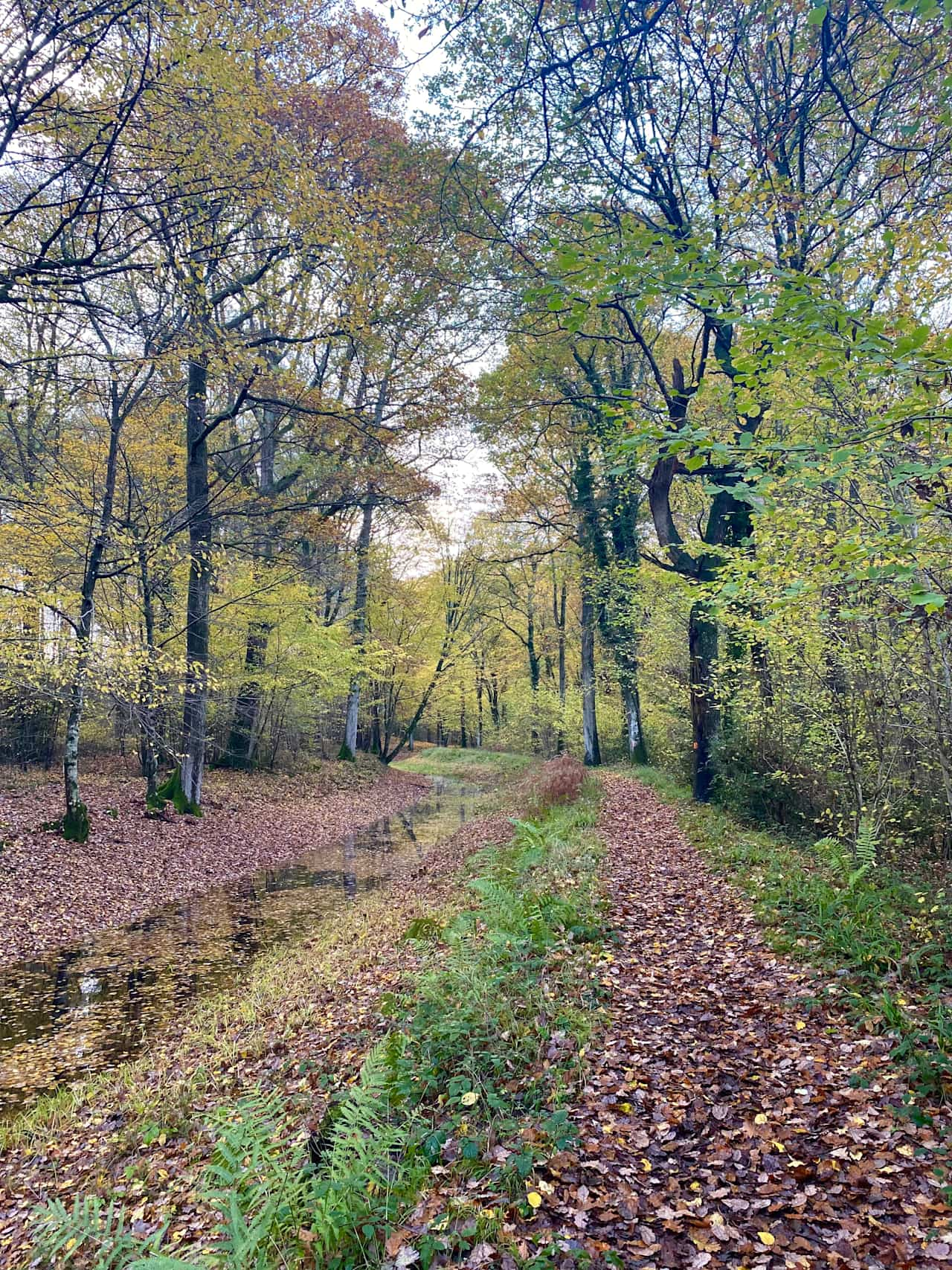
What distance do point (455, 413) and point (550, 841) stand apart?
9.66 meters

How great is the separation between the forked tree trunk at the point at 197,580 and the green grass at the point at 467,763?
15078 mm

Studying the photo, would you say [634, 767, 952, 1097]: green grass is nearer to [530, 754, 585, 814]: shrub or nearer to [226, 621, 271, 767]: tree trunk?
[530, 754, 585, 814]: shrub

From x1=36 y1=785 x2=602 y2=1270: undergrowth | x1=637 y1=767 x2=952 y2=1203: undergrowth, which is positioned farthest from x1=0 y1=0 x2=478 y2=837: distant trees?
x1=637 y1=767 x2=952 y2=1203: undergrowth

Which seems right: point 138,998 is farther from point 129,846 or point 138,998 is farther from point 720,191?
point 720,191

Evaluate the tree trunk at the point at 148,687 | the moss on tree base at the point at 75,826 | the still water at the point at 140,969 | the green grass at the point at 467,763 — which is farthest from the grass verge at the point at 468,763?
the moss on tree base at the point at 75,826

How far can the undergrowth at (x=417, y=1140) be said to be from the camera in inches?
127

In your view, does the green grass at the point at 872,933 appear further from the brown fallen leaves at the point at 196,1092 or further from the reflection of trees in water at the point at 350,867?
the reflection of trees in water at the point at 350,867

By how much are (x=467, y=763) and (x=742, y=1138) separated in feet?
108

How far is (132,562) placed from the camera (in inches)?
428

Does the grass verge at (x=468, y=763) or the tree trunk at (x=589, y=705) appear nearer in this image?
the tree trunk at (x=589, y=705)

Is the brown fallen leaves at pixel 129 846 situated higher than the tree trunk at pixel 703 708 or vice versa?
the tree trunk at pixel 703 708

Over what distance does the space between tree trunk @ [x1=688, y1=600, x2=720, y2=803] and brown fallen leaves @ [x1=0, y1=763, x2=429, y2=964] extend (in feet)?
30.4

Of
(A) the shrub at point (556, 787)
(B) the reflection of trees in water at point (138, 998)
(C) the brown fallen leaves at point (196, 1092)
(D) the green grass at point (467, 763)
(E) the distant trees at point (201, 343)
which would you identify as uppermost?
(E) the distant trees at point (201, 343)

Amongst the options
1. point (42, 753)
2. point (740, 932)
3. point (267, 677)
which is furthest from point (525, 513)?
point (740, 932)
